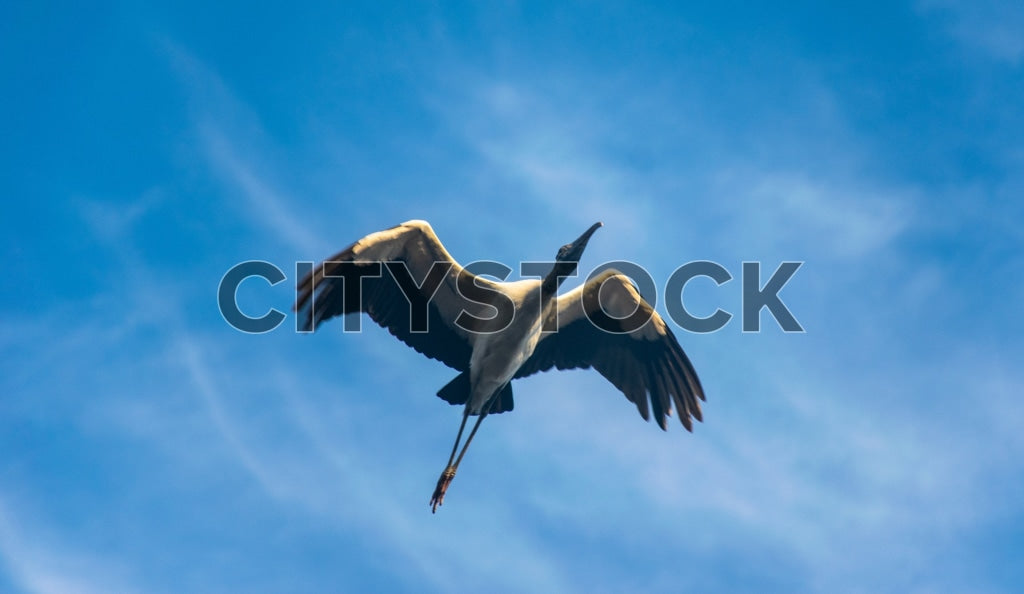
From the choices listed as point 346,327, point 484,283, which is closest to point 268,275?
point 346,327

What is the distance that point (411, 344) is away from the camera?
16406 mm

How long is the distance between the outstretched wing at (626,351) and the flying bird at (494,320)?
Answer: 0.02m

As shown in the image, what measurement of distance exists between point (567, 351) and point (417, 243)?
3502 millimetres

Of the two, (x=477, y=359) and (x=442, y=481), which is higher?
(x=477, y=359)

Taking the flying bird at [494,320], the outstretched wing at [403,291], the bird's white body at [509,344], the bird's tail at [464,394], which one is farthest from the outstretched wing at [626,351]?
the outstretched wing at [403,291]

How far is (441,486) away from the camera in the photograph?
1605cm

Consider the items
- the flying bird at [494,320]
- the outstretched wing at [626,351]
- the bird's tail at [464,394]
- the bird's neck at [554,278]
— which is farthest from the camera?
the outstretched wing at [626,351]

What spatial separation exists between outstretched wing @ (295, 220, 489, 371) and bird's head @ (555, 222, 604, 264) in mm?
1397

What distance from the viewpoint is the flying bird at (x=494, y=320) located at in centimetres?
1524

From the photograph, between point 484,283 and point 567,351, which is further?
point 567,351

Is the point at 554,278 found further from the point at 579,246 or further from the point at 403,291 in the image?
the point at 403,291

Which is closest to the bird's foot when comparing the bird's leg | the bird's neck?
the bird's leg

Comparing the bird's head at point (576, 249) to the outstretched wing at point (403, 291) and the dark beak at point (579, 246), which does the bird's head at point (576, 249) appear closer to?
the dark beak at point (579, 246)

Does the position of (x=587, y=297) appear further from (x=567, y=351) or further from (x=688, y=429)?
(x=688, y=429)
